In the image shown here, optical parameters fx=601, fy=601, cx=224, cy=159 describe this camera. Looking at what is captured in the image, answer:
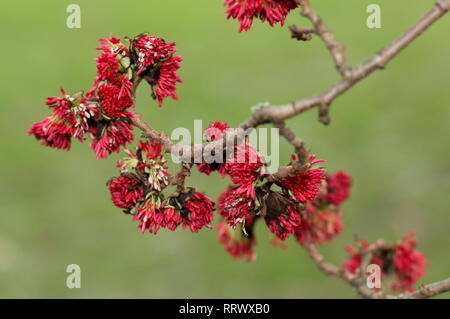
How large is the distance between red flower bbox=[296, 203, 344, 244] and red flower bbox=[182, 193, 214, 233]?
51 centimetres

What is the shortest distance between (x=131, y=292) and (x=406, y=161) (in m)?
2.15

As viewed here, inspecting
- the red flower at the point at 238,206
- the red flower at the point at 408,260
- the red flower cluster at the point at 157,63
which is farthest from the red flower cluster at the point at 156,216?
the red flower at the point at 408,260

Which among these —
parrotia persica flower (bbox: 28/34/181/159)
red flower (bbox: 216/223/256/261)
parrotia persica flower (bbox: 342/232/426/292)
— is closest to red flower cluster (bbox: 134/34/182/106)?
parrotia persica flower (bbox: 28/34/181/159)

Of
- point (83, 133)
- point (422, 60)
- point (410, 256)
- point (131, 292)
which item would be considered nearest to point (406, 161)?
point (422, 60)

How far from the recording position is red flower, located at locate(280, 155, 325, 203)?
3.71 feet

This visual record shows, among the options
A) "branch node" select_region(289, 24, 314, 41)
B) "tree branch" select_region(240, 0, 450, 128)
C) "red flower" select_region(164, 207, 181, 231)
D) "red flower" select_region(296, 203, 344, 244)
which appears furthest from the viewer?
"red flower" select_region(296, 203, 344, 244)

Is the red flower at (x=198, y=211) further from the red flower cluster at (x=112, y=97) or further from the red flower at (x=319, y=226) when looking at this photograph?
the red flower at (x=319, y=226)

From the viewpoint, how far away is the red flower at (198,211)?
3.91 feet

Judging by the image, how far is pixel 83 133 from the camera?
3.99 feet

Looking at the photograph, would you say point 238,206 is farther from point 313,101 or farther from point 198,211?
point 313,101

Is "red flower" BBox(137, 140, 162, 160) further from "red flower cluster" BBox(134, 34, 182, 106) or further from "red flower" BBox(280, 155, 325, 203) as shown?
"red flower" BBox(280, 155, 325, 203)

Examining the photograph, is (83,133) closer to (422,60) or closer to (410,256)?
(410,256)

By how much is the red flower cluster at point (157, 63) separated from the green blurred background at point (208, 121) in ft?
7.86

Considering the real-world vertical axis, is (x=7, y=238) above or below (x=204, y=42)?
below
